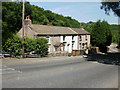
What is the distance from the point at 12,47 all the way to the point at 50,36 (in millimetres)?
13548

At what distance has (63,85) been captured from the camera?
498 inches

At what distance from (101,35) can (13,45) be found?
3576 centimetres

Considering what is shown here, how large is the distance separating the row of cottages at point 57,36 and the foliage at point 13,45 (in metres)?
7.99

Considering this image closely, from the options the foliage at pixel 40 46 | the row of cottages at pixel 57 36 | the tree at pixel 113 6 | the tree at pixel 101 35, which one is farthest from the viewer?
the tree at pixel 101 35

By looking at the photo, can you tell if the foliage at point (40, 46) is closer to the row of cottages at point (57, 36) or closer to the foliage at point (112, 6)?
the row of cottages at point (57, 36)

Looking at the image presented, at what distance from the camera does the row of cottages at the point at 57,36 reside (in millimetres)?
40619

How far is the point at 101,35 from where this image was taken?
197 feet

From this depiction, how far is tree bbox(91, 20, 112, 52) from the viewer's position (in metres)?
60.3

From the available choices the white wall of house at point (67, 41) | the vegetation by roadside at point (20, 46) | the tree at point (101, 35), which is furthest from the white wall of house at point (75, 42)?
the vegetation by roadside at point (20, 46)

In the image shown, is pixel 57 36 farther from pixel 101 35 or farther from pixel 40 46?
pixel 101 35

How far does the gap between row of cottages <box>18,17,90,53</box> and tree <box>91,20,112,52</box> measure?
11.3 feet

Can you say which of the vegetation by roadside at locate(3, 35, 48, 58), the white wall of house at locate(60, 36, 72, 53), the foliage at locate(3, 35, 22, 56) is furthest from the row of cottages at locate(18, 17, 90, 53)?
the foliage at locate(3, 35, 22, 56)

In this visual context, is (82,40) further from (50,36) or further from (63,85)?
(63,85)

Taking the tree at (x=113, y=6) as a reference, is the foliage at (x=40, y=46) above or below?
below
